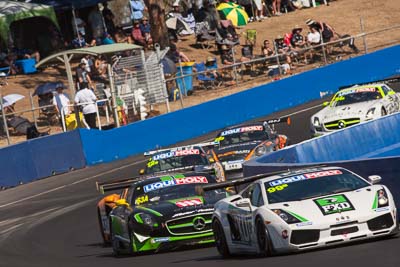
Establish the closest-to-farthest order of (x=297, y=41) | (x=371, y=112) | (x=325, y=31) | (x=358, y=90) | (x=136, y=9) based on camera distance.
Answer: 1. (x=371, y=112)
2. (x=358, y=90)
3. (x=297, y=41)
4. (x=325, y=31)
5. (x=136, y=9)

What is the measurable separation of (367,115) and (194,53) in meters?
18.7

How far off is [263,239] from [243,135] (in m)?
13.6

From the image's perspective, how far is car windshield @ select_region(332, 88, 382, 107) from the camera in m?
29.3

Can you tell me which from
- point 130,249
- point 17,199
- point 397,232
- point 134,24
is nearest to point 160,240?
point 130,249

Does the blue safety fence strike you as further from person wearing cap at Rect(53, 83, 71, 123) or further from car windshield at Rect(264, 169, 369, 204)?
car windshield at Rect(264, 169, 369, 204)

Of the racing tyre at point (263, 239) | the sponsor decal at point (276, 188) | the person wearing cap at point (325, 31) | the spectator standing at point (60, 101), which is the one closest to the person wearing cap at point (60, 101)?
the spectator standing at point (60, 101)

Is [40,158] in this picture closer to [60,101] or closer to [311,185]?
[60,101]

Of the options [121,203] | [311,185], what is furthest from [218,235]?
[121,203]

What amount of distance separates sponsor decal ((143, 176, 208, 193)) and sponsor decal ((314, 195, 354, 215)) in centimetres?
434

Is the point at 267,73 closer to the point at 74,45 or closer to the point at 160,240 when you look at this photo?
the point at 74,45

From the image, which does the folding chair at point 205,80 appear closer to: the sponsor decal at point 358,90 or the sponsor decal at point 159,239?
the sponsor decal at point 358,90

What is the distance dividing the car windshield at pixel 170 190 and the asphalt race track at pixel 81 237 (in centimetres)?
96

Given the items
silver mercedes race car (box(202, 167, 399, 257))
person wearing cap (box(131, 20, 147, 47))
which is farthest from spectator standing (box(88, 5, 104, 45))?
silver mercedes race car (box(202, 167, 399, 257))

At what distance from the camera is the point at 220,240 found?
1448 cm
